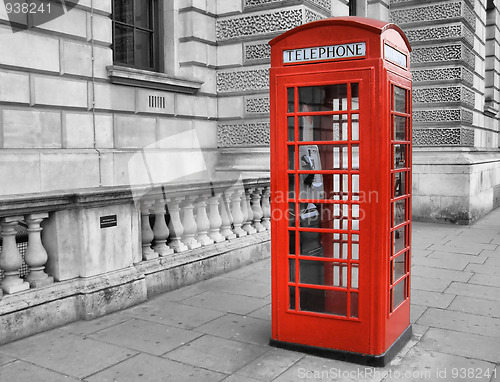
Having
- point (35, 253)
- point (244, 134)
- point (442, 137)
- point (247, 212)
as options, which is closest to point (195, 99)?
point (244, 134)

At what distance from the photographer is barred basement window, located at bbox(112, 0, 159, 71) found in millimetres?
8820

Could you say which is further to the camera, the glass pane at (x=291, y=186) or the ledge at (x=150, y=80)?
the ledge at (x=150, y=80)

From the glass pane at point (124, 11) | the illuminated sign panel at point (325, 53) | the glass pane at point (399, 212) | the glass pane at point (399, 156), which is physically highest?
the glass pane at point (124, 11)

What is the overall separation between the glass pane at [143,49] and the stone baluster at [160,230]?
14.6ft

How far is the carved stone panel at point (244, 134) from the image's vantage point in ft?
32.2

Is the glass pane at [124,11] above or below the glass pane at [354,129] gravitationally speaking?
above

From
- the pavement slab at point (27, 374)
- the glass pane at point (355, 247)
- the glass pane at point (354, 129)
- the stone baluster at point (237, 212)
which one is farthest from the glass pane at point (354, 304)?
the stone baluster at point (237, 212)

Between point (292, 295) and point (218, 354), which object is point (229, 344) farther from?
point (292, 295)

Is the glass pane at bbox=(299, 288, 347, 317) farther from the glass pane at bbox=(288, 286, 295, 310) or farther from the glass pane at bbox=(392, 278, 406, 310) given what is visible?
the glass pane at bbox=(392, 278, 406, 310)

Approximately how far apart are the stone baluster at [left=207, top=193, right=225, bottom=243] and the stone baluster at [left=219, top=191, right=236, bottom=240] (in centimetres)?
16

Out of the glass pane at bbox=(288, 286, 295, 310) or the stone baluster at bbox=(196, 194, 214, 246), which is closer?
the glass pane at bbox=(288, 286, 295, 310)

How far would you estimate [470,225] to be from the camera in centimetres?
1072

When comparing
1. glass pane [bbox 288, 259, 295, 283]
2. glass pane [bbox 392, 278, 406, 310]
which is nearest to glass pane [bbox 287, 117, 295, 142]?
glass pane [bbox 288, 259, 295, 283]

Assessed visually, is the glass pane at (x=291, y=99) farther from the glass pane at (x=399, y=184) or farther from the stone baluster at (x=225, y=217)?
the stone baluster at (x=225, y=217)
